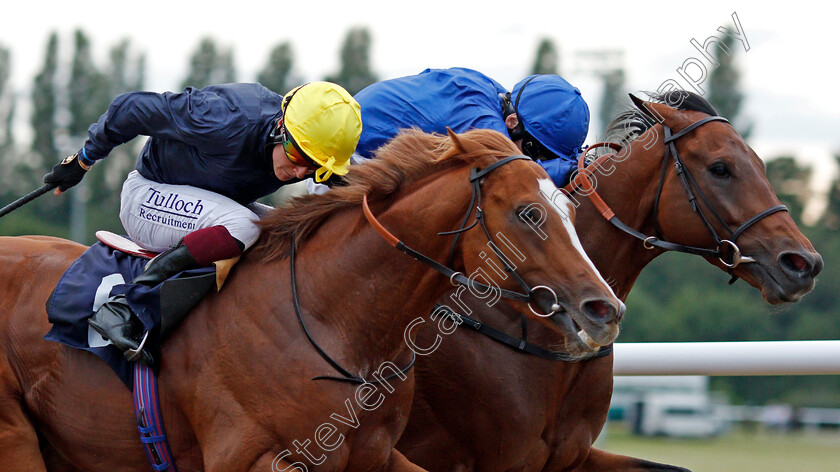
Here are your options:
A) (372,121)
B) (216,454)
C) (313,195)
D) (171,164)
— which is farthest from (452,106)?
(216,454)

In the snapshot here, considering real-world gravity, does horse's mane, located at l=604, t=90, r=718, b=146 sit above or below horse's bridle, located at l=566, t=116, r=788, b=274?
above

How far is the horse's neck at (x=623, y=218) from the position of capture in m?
4.51

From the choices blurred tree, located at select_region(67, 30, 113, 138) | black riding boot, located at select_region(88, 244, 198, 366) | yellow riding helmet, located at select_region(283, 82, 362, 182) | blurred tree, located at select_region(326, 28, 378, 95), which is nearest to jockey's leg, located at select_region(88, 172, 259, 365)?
black riding boot, located at select_region(88, 244, 198, 366)

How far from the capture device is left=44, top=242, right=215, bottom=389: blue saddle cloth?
3.90 meters

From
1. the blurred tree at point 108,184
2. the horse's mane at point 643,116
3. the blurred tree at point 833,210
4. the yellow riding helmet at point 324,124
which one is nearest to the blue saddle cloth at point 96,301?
the yellow riding helmet at point 324,124

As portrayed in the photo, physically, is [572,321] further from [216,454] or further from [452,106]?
[452,106]

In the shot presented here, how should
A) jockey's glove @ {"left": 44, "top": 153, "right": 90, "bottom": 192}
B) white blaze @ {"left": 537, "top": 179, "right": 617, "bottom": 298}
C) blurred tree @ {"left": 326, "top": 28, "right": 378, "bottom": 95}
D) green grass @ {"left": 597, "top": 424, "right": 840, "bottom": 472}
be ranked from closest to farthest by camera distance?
1. white blaze @ {"left": 537, "top": 179, "right": 617, "bottom": 298}
2. jockey's glove @ {"left": 44, "top": 153, "right": 90, "bottom": 192}
3. green grass @ {"left": 597, "top": 424, "right": 840, "bottom": 472}
4. blurred tree @ {"left": 326, "top": 28, "right": 378, "bottom": 95}

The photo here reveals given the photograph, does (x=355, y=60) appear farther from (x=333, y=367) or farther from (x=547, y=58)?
(x=333, y=367)

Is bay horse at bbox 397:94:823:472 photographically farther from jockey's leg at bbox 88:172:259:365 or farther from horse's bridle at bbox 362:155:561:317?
jockey's leg at bbox 88:172:259:365

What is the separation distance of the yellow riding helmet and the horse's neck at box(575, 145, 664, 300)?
122 centimetres

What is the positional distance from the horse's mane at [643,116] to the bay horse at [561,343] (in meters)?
0.01

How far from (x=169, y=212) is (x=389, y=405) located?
1.27 metres

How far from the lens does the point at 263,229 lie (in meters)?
4.11

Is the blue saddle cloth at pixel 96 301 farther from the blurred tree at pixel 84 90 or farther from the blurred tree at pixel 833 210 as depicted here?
the blurred tree at pixel 84 90
